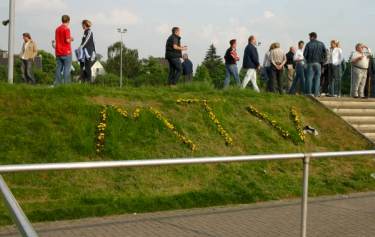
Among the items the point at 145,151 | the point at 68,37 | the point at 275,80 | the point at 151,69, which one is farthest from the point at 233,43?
the point at 151,69

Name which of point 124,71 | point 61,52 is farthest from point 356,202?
point 124,71

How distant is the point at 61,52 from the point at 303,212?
10.1 meters

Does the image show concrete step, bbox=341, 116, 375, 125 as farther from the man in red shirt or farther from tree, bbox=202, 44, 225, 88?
tree, bbox=202, 44, 225, 88

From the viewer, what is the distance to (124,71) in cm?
8625

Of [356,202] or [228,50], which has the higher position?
[228,50]

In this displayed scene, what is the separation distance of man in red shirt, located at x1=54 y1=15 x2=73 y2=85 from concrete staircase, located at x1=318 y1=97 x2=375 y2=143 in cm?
687

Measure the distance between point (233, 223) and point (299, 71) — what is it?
11.4m

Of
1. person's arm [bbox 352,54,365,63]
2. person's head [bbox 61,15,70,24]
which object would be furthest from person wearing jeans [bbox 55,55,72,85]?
person's arm [bbox 352,54,365,63]

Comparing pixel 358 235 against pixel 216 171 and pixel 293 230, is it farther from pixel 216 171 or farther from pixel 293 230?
pixel 216 171

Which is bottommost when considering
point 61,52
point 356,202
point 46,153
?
point 356,202

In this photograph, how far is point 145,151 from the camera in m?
10.8

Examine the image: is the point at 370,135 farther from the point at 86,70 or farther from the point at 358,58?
the point at 86,70

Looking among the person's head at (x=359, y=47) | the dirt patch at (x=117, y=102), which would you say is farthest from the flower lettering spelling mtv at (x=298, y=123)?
the person's head at (x=359, y=47)

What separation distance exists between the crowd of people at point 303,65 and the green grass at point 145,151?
2.64 meters
